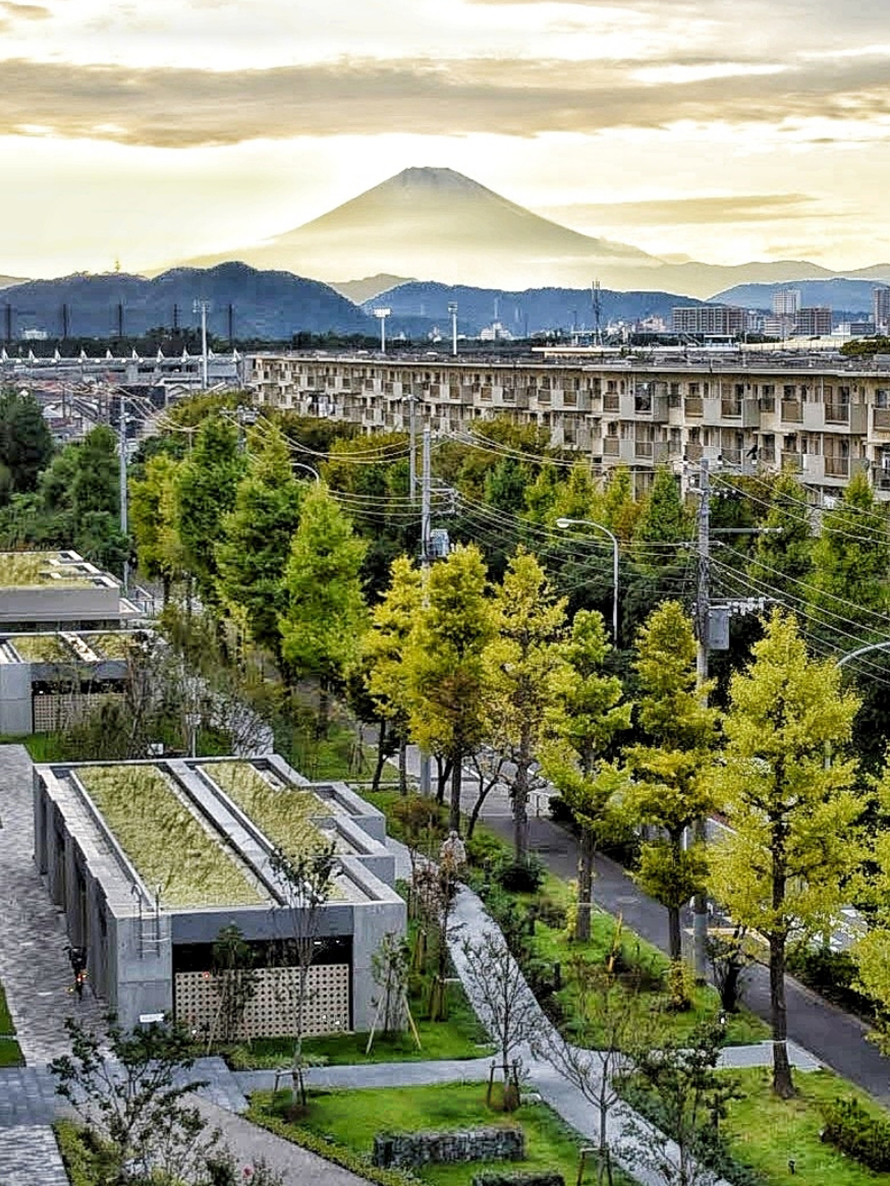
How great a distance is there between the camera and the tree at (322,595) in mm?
42688

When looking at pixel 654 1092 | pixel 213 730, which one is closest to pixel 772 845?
pixel 654 1092

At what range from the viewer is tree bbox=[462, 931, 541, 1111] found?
77.8ft

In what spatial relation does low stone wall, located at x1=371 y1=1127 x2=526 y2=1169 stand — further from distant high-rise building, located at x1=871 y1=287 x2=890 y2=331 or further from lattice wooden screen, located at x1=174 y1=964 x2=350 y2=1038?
distant high-rise building, located at x1=871 y1=287 x2=890 y2=331

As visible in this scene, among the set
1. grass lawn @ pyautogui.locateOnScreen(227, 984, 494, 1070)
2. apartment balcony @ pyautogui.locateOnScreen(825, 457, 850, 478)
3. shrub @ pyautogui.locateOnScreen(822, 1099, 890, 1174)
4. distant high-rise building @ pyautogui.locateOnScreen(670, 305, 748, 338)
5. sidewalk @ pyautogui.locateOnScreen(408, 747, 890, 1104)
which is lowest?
sidewalk @ pyautogui.locateOnScreen(408, 747, 890, 1104)

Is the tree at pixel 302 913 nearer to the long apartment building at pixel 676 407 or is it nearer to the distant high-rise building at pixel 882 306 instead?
the long apartment building at pixel 676 407

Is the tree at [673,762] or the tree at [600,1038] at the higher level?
the tree at [673,762]

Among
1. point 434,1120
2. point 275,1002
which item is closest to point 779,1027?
point 434,1120

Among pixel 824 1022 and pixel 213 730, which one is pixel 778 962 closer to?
pixel 824 1022

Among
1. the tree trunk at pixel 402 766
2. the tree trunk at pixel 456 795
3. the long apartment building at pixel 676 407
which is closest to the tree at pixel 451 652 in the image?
the tree trunk at pixel 456 795

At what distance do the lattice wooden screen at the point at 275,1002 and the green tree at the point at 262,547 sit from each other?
19928mm

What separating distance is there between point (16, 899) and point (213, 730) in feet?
35.0

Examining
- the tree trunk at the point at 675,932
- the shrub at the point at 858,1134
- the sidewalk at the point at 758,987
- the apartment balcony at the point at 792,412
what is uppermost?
the apartment balcony at the point at 792,412

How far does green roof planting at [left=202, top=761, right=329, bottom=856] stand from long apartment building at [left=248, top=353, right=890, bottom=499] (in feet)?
40.7

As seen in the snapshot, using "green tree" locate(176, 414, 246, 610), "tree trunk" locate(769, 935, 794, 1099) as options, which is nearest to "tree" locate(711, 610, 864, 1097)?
"tree trunk" locate(769, 935, 794, 1099)
